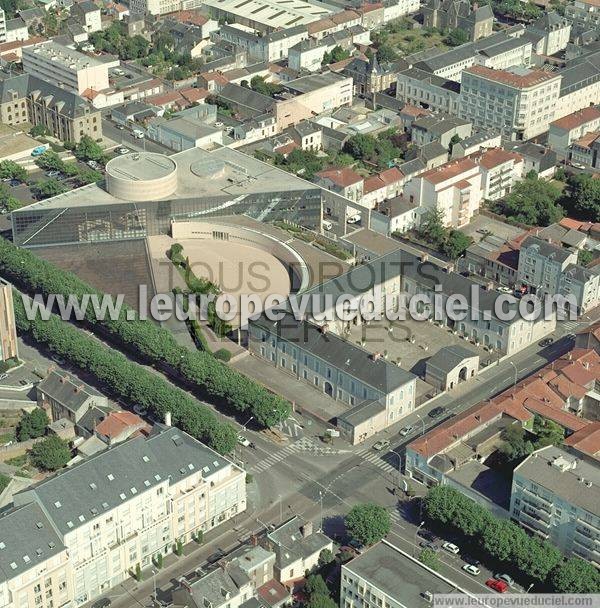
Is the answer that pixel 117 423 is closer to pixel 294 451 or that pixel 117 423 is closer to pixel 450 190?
pixel 294 451

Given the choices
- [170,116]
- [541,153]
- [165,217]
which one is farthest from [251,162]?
[541,153]

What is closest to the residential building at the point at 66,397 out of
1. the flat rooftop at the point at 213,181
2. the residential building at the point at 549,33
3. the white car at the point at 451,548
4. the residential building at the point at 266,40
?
the flat rooftop at the point at 213,181

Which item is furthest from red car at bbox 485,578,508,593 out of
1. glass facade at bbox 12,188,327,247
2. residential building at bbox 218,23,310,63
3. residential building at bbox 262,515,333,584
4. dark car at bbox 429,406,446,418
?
residential building at bbox 218,23,310,63

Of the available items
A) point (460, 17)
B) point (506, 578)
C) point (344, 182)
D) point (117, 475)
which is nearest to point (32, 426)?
point (117, 475)

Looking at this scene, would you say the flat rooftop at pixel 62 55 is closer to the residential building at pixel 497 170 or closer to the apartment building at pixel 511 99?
the apartment building at pixel 511 99

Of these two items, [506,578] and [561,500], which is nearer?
[506,578]

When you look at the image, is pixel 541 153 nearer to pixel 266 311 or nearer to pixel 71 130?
pixel 266 311
